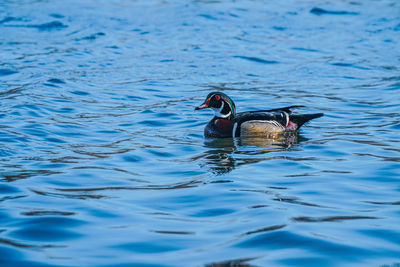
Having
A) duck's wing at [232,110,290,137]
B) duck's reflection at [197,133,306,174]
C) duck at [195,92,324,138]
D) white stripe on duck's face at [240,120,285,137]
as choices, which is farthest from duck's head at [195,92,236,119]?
duck's reflection at [197,133,306,174]

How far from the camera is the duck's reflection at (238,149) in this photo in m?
8.17

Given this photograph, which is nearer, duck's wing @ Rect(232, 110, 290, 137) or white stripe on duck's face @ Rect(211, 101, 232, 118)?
duck's wing @ Rect(232, 110, 290, 137)

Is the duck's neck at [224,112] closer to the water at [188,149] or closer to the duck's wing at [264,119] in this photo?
the duck's wing at [264,119]

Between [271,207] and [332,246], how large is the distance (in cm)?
113

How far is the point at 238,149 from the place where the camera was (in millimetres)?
9203

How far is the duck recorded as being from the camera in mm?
9859

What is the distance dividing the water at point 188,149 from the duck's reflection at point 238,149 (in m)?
0.04

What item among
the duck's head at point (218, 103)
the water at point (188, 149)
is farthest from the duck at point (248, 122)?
the water at point (188, 149)

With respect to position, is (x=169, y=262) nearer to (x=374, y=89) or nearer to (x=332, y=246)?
(x=332, y=246)

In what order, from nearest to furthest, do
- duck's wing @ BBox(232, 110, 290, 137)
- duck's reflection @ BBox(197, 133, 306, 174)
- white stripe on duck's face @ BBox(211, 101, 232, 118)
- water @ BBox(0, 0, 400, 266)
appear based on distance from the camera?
water @ BBox(0, 0, 400, 266) → duck's reflection @ BBox(197, 133, 306, 174) → duck's wing @ BBox(232, 110, 290, 137) → white stripe on duck's face @ BBox(211, 101, 232, 118)

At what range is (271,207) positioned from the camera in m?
5.98

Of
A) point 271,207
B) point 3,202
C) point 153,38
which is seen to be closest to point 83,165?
point 3,202

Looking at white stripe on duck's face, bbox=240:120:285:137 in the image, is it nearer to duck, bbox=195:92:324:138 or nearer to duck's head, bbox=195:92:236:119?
duck, bbox=195:92:324:138

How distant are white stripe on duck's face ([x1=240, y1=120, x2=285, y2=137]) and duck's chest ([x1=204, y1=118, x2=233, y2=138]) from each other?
0.19 m
